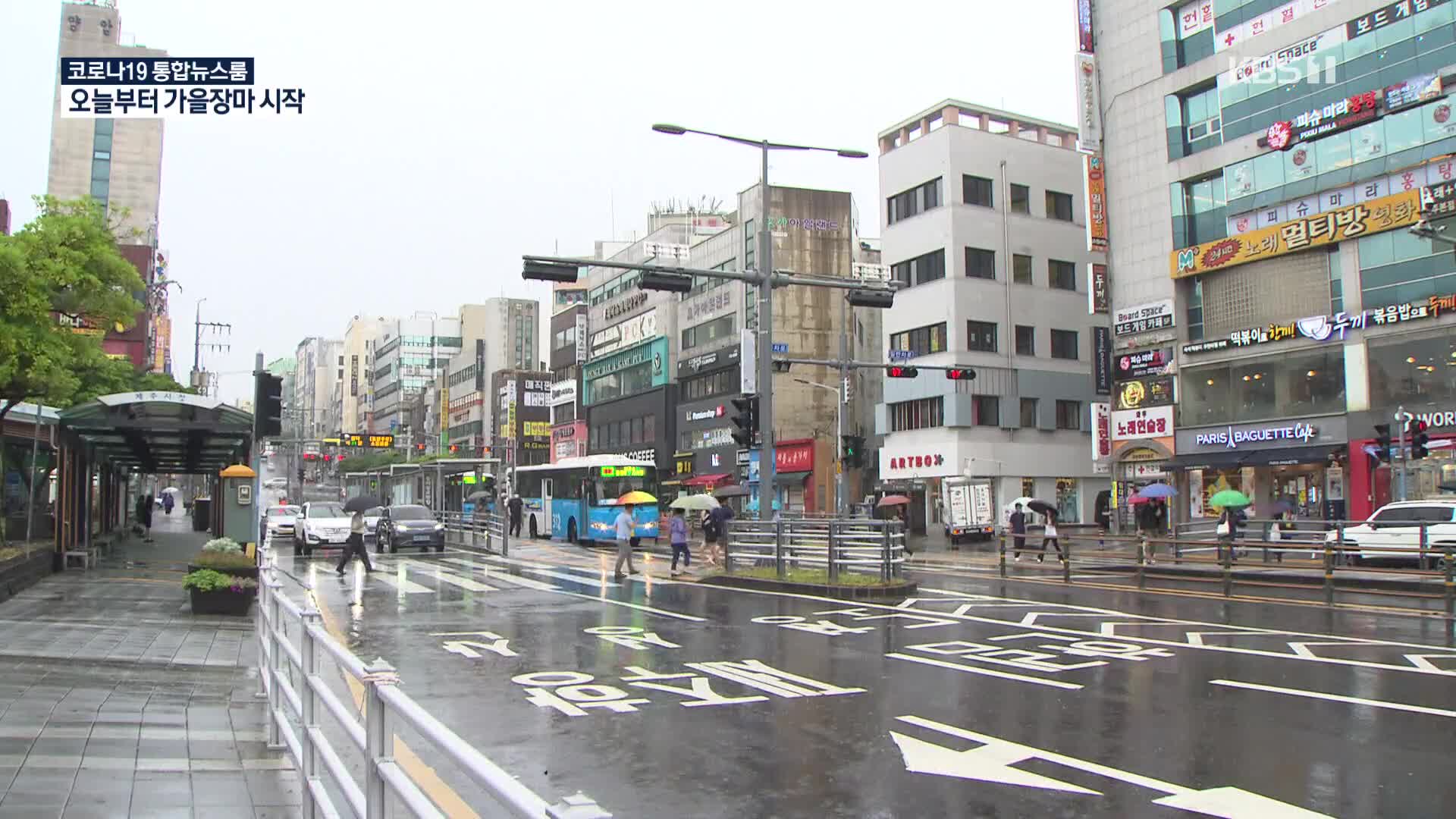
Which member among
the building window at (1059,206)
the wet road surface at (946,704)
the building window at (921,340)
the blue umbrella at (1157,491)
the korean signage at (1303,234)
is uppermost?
the building window at (1059,206)

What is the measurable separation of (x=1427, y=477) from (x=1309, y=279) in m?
7.67

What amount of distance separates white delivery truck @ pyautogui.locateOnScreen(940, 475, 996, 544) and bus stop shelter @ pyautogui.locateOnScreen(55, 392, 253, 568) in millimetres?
26079

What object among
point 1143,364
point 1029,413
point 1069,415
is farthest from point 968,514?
point 1069,415

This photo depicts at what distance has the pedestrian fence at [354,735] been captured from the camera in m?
2.82

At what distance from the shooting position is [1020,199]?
5484 cm

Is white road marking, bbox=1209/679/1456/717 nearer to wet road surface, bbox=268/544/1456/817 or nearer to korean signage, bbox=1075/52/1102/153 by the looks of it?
wet road surface, bbox=268/544/1456/817

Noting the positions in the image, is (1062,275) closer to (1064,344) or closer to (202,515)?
(1064,344)

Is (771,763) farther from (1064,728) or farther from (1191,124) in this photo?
(1191,124)

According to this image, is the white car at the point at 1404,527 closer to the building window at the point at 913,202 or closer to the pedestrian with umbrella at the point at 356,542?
the pedestrian with umbrella at the point at 356,542

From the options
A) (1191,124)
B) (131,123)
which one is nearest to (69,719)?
(1191,124)

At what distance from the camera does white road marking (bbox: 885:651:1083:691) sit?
10.3 metres

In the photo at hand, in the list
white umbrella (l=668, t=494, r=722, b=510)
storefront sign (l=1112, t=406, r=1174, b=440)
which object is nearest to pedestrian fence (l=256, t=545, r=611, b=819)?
white umbrella (l=668, t=494, r=722, b=510)

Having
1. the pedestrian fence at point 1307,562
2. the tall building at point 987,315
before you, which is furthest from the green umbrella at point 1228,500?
the tall building at point 987,315

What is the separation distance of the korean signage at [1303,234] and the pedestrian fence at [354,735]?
35.9 metres
